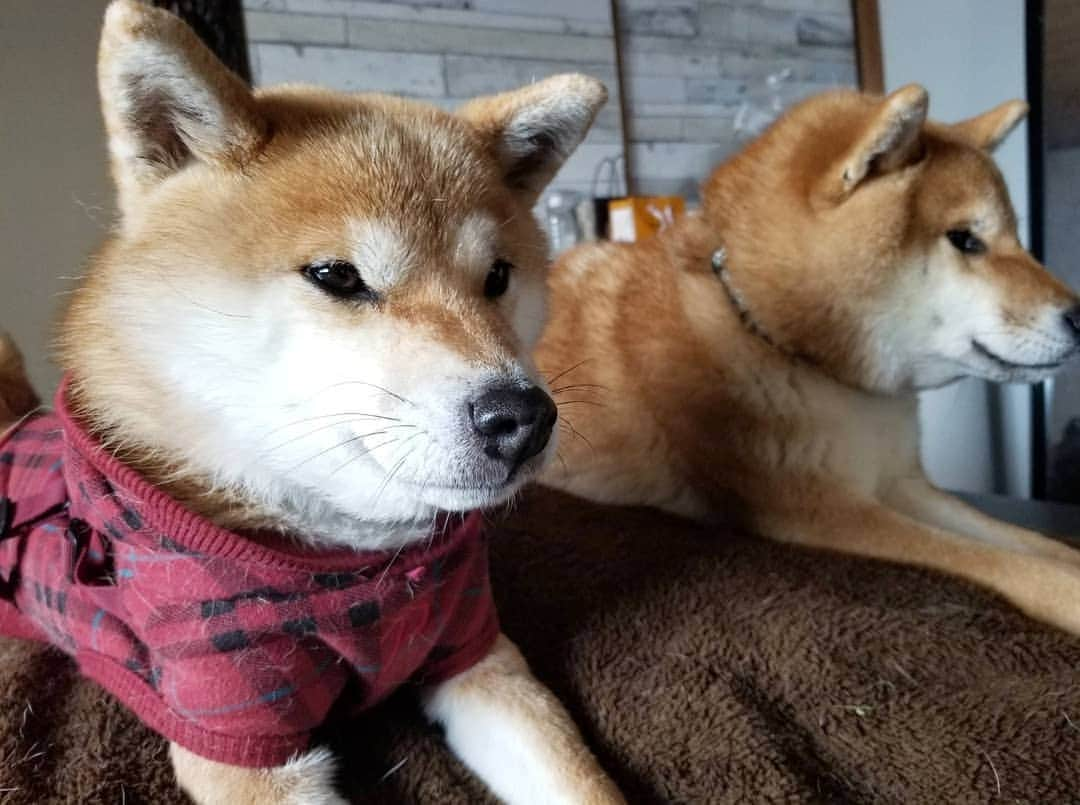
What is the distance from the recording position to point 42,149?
4.97 feet

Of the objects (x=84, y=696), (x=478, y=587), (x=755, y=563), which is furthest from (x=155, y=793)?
(x=755, y=563)

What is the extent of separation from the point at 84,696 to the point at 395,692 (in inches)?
10.4

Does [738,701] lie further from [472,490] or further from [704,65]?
[704,65]

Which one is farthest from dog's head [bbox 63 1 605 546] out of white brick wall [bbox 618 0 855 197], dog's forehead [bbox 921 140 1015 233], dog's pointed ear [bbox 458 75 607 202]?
white brick wall [bbox 618 0 855 197]

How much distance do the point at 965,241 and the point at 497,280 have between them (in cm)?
68

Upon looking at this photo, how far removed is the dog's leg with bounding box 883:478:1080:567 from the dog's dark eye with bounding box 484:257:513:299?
726 mm

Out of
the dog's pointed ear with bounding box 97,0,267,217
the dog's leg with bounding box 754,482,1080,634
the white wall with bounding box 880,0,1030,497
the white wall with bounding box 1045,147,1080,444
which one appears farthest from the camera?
the white wall with bounding box 880,0,1030,497

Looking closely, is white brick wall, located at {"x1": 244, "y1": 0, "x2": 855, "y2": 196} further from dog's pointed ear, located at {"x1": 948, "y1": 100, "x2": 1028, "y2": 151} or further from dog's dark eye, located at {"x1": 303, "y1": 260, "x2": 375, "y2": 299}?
dog's dark eye, located at {"x1": 303, "y1": 260, "x2": 375, "y2": 299}

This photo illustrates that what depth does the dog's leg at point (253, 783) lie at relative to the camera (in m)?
0.58

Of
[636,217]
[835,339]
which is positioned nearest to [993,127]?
[835,339]

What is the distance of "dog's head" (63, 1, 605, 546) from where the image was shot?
1.83 feet

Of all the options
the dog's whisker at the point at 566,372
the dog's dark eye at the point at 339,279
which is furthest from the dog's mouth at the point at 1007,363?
the dog's dark eye at the point at 339,279

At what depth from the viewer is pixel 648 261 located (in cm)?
125

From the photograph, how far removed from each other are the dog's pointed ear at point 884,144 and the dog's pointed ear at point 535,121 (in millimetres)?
367
